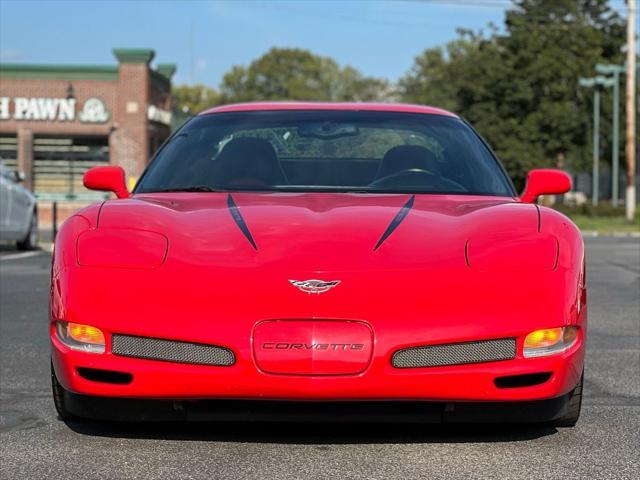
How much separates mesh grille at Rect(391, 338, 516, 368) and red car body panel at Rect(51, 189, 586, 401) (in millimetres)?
24

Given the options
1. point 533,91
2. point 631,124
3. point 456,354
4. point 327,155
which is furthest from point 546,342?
point 533,91

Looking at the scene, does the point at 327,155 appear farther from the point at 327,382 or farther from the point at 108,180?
the point at 327,382

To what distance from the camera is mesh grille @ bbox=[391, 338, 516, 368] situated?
4070 mm

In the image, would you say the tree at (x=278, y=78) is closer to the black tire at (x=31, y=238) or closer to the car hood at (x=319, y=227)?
the black tire at (x=31, y=238)

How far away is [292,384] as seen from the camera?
13.2 feet

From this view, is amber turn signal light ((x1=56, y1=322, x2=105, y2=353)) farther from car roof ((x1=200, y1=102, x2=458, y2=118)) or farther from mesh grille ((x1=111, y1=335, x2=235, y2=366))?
car roof ((x1=200, y1=102, x2=458, y2=118))

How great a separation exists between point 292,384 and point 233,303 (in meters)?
→ 0.35

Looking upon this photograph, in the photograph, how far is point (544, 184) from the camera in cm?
566

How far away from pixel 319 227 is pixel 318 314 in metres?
0.50

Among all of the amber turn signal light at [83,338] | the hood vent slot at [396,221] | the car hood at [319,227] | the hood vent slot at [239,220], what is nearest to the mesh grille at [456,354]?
the car hood at [319,227]

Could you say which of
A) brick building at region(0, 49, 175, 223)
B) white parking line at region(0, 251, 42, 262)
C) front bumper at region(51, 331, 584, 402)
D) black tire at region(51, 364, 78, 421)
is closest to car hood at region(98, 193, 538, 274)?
front bumper at region(51, 331, 584, 402)

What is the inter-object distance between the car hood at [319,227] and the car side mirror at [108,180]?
745 mm

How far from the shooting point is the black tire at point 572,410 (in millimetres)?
4605

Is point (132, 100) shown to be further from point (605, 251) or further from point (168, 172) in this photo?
point (168, 172)
